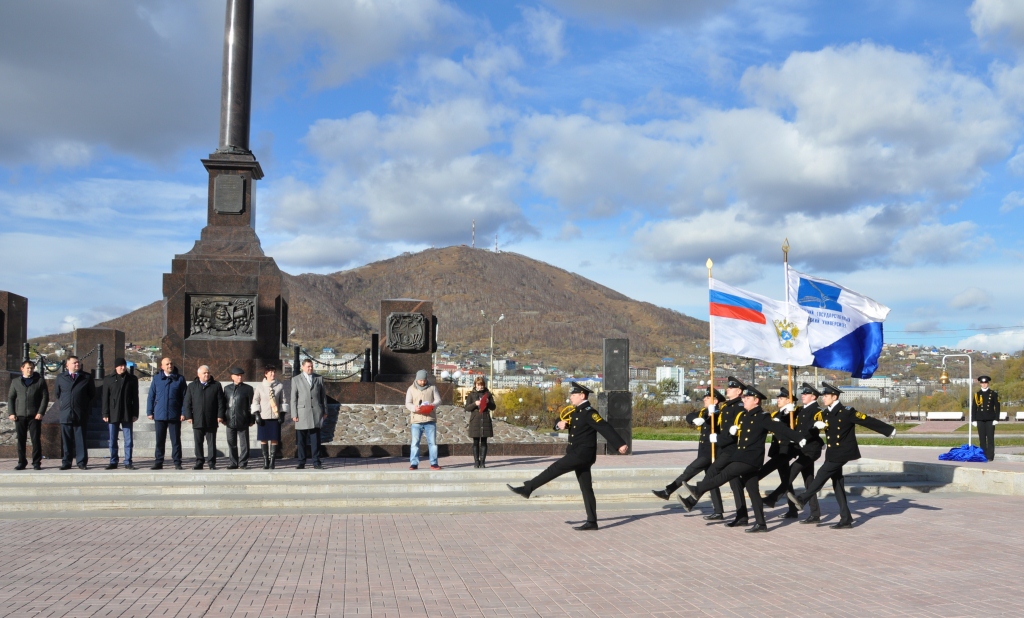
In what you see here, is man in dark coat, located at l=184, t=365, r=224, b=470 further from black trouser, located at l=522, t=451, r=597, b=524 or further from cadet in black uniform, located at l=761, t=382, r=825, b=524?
cadet in black uniform, located at l=761, t=382, r=825, b=524

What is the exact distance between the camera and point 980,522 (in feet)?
34.4

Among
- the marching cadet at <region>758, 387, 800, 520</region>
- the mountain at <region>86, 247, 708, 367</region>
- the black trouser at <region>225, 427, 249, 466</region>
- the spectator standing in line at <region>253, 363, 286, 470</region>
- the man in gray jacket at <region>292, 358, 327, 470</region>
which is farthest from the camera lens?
the mountain at <region>86, 247, 708, 367</region>

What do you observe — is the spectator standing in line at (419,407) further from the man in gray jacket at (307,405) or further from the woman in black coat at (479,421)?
the man in gray jacket at (307,405)

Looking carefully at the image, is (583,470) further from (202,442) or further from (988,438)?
(988,438)

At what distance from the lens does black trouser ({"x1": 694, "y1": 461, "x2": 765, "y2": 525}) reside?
9.66 m

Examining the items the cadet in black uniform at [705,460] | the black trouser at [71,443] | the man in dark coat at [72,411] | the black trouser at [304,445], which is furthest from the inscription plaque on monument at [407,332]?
the cadet in black uniform at [705,460]

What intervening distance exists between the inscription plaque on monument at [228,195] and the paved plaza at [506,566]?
10870 millimetres

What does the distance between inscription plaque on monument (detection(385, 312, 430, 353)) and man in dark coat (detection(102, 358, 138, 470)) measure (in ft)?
27.4

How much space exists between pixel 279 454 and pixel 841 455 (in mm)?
9157

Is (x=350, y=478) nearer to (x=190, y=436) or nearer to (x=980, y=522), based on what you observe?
(x=190, y=436)

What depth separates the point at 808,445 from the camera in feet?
34.8

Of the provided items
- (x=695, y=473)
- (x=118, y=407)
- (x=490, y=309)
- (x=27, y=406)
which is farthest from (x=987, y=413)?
(x=490, y=309)

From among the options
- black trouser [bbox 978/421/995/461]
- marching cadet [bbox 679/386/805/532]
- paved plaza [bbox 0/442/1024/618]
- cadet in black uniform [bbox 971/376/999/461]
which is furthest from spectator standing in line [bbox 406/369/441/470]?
black trouser [bbox 978/421/995/461]

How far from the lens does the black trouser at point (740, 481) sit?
9656 mm
